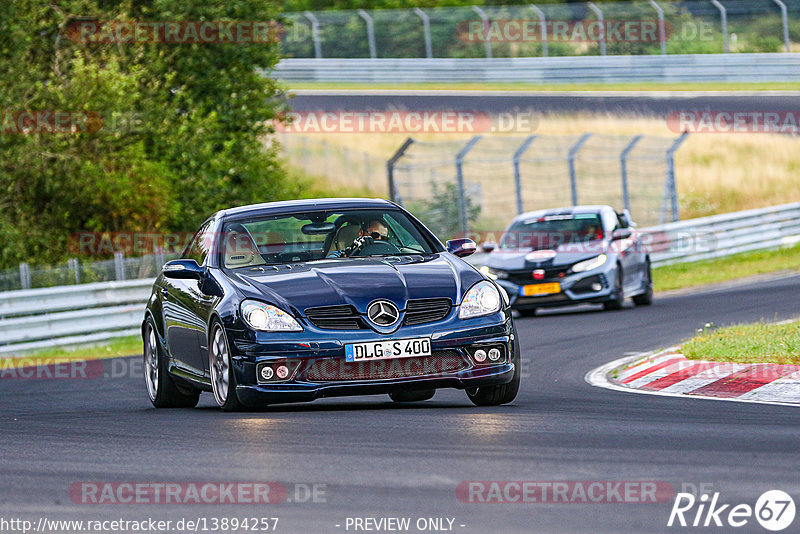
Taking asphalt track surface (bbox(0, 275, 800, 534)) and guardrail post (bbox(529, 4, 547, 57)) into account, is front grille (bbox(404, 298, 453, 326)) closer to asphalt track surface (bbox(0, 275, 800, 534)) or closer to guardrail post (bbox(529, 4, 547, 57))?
asphalt track surface (bbox(0, 275, 800, 534))

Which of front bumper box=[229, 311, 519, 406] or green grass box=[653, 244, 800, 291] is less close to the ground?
front bumper box=[229, 311, 519, 406]

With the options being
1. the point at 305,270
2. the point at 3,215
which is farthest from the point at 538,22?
the point at 305,270

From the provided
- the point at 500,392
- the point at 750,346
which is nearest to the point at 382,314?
the point at 500,392

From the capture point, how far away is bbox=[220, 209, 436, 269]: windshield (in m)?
10.4

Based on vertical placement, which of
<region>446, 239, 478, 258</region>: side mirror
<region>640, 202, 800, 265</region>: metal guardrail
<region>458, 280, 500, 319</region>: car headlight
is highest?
<region>446, 239, 478, 258</region>: side mirror

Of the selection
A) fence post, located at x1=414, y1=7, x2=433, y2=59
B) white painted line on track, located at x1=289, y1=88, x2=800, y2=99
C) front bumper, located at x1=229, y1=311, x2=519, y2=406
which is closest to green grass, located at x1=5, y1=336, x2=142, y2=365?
front bumper, located at x1=229, y1=311, x2=519, y2=406

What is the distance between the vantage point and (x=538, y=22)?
4381cm

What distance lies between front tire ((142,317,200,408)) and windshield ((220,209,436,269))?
127 centimetres

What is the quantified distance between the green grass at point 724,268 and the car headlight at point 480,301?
16721 millimetres

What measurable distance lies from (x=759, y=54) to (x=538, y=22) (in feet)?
20.7

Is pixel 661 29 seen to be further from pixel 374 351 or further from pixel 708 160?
pixel 374 351

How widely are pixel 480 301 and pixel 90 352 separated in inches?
461

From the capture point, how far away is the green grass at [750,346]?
1164cm

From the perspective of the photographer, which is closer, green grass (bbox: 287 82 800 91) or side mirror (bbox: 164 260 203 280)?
side mirror (bbox: 164 260 203 280)
